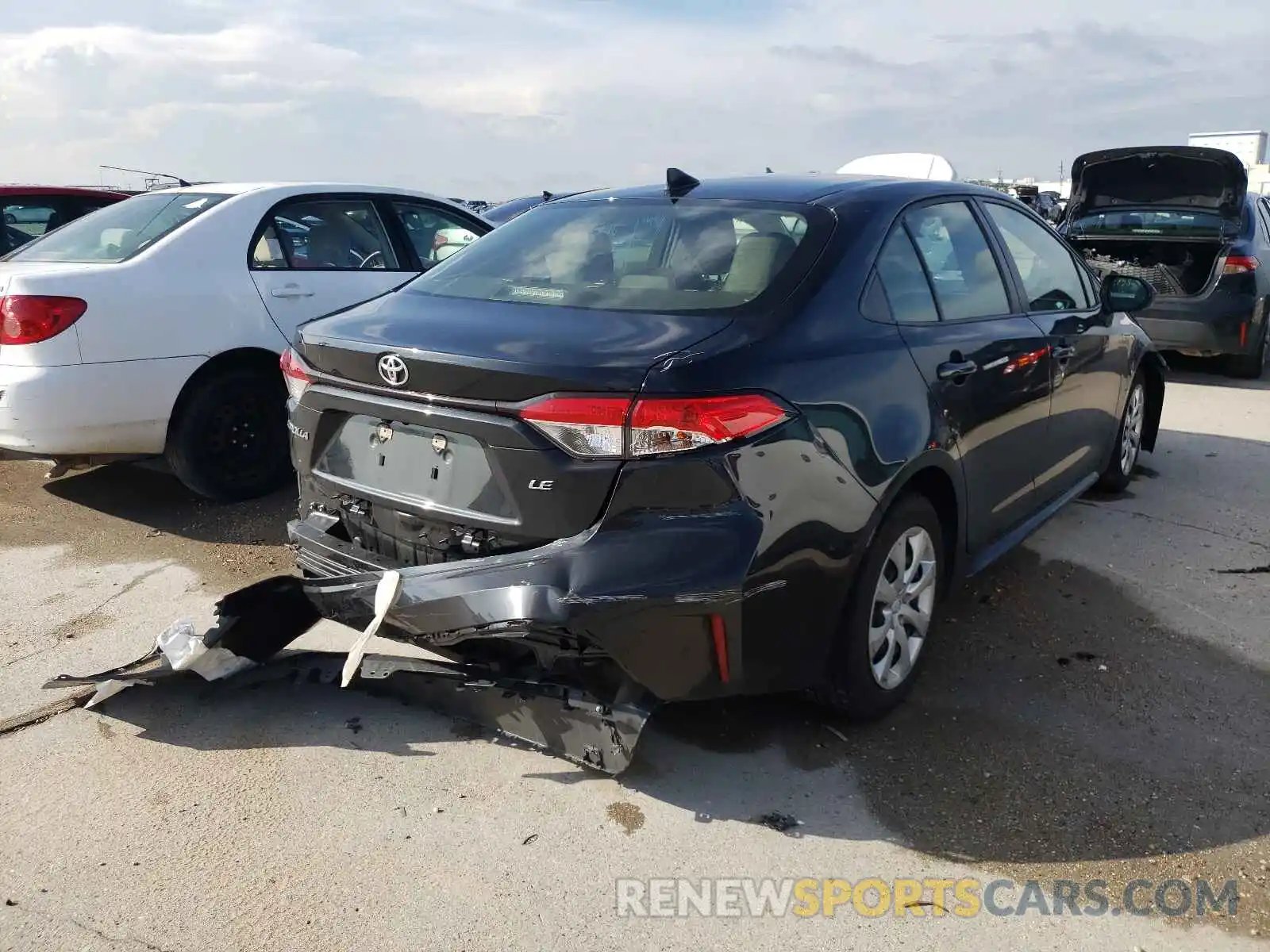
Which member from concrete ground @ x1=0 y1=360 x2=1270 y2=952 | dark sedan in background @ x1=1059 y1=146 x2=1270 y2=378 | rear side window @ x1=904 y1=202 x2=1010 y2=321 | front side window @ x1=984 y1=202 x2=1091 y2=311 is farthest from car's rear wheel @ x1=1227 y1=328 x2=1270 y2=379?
rear side window @ x1=904 y1=202 x2=1010 y2=321

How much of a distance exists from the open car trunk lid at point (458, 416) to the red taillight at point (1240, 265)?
7.39m

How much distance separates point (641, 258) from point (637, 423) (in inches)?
35.8

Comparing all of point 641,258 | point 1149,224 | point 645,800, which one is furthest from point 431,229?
point 1149,224

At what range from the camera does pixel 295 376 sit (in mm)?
3197

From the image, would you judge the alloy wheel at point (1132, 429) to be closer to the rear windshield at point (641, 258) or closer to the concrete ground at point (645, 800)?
the concrete ground at point (645, 800)

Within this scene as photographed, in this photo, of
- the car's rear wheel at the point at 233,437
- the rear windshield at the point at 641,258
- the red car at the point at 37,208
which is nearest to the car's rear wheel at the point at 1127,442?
the rear windshield at the point at 641,258

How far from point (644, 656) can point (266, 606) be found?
1415 millimetres

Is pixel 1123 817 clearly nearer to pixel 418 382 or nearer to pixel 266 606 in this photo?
pixel 418 382

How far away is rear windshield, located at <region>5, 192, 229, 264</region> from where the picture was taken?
511 cm

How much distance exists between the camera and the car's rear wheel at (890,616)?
295 centimetres

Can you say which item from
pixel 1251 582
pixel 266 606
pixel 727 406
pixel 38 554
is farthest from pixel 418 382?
pixel 1251 582

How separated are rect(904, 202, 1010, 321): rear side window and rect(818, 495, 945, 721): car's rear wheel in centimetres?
76

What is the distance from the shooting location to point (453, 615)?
2.68m

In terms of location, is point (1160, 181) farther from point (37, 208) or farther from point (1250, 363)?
point (37, 208)
